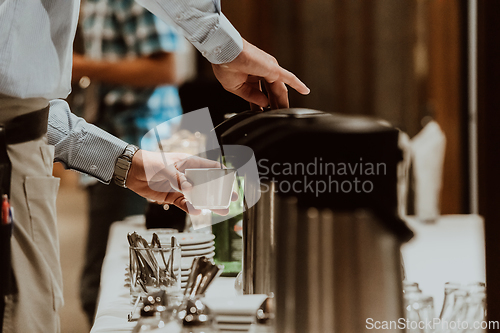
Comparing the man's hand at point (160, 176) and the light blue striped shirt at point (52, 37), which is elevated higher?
the light blue striped shirt at point (52, 37)

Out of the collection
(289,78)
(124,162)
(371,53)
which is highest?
(371,53)

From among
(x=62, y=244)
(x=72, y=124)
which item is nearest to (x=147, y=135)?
(x=72, y=124)

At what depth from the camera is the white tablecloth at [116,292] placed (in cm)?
66

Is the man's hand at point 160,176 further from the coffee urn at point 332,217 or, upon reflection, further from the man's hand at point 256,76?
the coffee urn at point 332,217

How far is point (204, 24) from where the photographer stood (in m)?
0.62

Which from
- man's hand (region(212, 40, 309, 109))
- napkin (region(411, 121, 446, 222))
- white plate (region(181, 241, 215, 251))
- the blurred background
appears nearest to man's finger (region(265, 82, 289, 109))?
man's hand (region(212, 40, 309, 109))

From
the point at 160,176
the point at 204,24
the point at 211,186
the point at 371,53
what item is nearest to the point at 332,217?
the point at 211,186

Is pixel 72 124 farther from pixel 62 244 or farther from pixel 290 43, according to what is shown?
pixel 62 244

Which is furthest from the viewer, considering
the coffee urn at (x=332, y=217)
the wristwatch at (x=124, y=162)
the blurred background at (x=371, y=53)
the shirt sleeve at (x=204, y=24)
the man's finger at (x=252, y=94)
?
the blurred background at (x=371, y=53)

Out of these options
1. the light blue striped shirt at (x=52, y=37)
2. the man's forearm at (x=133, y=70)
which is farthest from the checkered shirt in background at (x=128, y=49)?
the light blue striped shirt at (x=52, y=37)

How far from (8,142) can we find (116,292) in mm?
342

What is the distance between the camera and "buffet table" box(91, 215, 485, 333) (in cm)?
70

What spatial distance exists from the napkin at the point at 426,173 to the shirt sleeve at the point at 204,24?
1.03 meters

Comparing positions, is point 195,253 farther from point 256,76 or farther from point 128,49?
point 128,49
